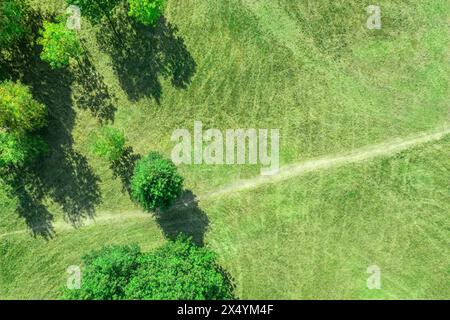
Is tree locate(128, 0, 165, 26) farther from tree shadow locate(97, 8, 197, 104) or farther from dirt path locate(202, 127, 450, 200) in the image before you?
dirt path locate(202, 127, 450, 200)

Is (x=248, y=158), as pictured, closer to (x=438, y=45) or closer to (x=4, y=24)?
(x=438, y=45)

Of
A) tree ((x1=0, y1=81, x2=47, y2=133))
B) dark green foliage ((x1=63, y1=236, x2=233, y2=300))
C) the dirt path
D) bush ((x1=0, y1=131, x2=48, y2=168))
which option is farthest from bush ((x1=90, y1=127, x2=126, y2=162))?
the dirt path

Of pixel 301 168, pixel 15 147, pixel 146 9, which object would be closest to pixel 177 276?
pixel 301 168

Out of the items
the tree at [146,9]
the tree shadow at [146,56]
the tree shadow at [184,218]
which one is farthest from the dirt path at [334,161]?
the tree at [146,9]

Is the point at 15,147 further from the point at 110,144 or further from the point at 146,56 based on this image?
the point at 146,56

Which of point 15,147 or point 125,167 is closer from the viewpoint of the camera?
point 15,147

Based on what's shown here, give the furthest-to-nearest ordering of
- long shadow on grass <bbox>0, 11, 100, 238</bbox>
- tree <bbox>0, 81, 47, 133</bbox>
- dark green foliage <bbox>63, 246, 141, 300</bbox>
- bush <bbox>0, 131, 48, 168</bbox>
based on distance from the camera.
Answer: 1. long shadow on grass <bbox>0, 11, 100, 238</bbox>
2. bush <bbox>0, 131, 48, 168</bbox>
3. tree <bbox>0, 81, 47, 133</bbox>
4. dark green foliage <bbox>63, 246, 141, 300</bbox>
